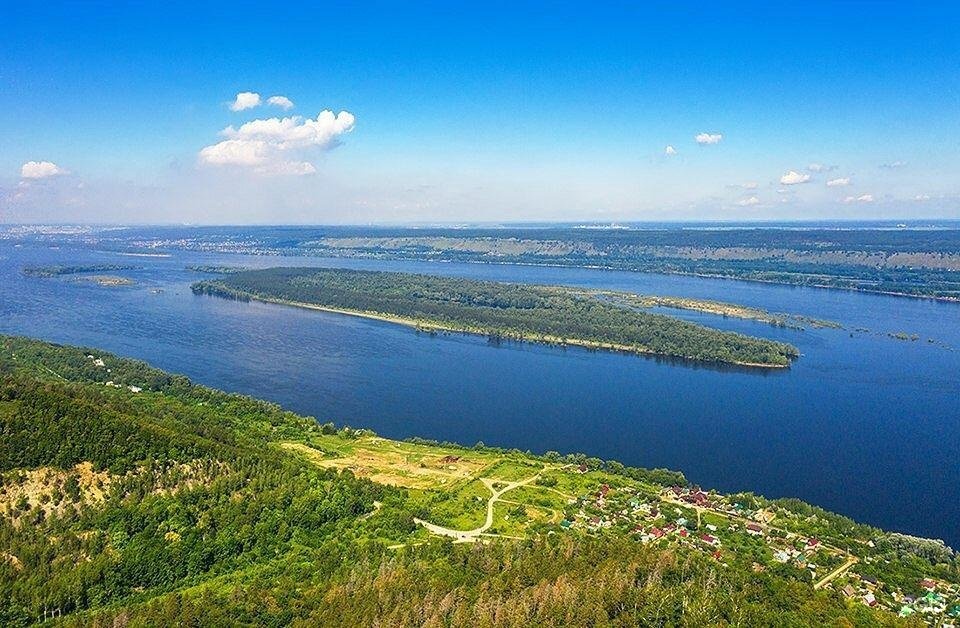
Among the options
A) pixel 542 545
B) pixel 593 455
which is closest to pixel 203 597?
pixel 542 545

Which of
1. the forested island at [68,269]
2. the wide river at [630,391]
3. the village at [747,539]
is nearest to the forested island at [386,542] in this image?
the village at [747,539]

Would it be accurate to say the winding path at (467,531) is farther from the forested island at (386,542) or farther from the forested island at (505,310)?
the forested island at (505,310)

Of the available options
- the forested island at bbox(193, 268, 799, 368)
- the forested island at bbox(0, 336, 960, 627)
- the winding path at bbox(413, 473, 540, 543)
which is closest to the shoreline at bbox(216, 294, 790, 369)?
the forested island at bbox(193, 268, 799, 368)

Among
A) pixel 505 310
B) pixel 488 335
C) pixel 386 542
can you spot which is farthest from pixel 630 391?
pixel 505 310

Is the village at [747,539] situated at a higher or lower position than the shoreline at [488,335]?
lower

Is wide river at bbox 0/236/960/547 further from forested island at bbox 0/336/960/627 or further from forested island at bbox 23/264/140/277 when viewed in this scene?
forested island at bbox 23/264/140/277
